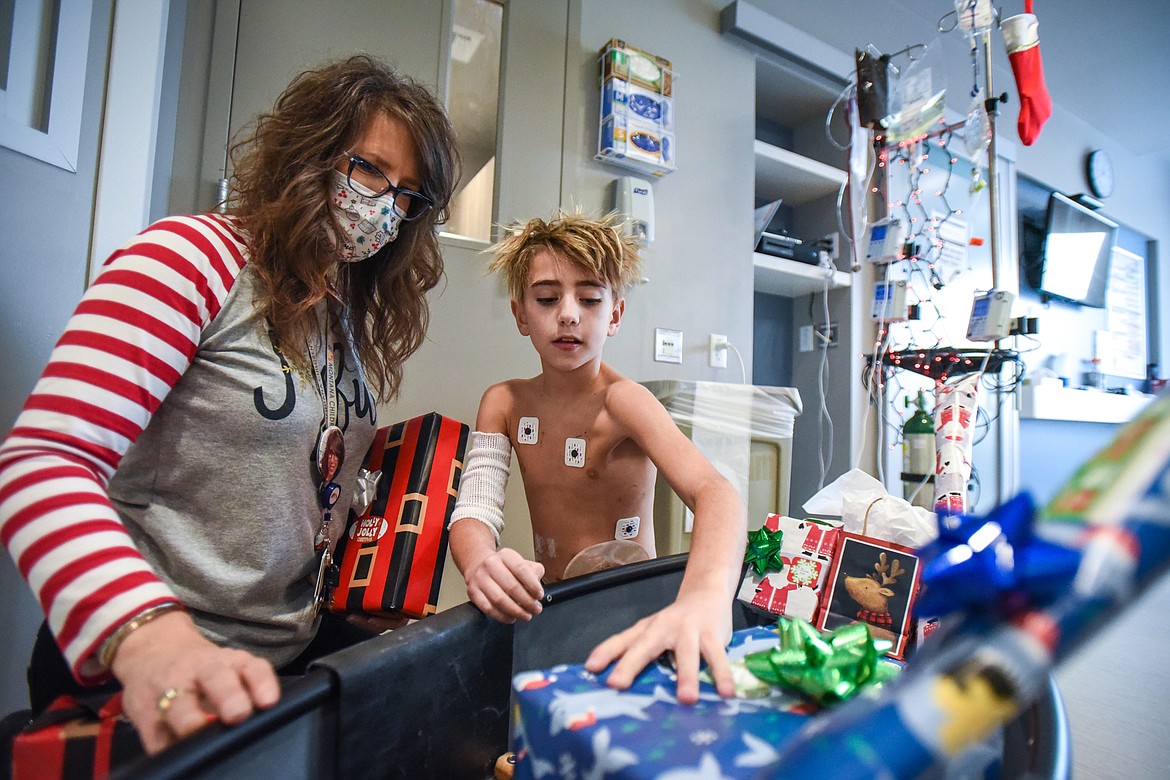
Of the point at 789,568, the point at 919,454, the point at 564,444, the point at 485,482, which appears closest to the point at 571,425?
the point at 564,444

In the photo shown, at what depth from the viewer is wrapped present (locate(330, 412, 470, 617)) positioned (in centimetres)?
69

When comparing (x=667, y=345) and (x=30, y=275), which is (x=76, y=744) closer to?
(x=30, y=275)

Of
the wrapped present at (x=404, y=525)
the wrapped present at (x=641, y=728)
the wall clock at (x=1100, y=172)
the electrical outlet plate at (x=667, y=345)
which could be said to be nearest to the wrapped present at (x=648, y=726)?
the wrapped present at (x=641, y=728)

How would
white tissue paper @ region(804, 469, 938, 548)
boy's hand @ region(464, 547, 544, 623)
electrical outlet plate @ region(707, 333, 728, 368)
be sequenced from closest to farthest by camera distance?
1. boy's hand @ region(464, 547, 544, 623)
2. white tissue paper @ region(804, 469, 938, 548)
3. electrical outlet plate @ region(707, 333, 728, 368)

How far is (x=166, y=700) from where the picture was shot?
0.34 m

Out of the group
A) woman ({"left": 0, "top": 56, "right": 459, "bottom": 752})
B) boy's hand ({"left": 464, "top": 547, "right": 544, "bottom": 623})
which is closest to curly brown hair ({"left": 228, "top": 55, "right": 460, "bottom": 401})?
woman ({"left": 0, "top": 56, "right": 459, "bottom": 752})

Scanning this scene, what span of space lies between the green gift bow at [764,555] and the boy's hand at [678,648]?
0.86 feet

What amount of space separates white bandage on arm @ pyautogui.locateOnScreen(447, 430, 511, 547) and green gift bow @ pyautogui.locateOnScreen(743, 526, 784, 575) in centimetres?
33

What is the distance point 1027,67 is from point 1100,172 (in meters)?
3.11

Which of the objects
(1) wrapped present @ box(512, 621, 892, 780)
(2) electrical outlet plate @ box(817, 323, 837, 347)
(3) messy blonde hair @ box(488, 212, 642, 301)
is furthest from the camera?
(2) electrical outlet plate @ box(817, 323, 837, 347)

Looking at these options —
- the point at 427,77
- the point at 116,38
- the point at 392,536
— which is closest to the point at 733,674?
the point at 392,536

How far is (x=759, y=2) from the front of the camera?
2.20m

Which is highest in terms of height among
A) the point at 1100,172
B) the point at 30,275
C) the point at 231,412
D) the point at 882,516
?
the point at 1100,172

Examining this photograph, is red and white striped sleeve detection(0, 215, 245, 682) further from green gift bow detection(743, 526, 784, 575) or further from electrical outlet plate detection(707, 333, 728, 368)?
electrical outlet plate detection(707, 333, 728, 368)
